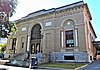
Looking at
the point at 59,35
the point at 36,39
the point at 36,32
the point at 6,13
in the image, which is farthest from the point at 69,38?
the point at 6,13

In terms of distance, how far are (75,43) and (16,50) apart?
1581cm

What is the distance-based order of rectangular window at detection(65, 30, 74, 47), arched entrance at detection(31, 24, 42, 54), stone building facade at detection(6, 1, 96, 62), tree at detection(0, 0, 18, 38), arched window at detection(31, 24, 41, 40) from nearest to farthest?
tree at detection(0, 0, 18, 38), stone building facade at detection(6, 1, 96, 62), rectangular window at detection(65, 30, 74, 47), arched entrance at detection(31, 24, 42, 54), arched window at detection(31, 24, 41, 40)

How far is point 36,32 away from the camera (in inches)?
1145

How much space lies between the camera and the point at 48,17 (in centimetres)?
2706

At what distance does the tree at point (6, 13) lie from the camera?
14.3 m

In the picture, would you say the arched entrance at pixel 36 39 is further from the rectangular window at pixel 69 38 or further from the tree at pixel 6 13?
the tree at pixel 6 13

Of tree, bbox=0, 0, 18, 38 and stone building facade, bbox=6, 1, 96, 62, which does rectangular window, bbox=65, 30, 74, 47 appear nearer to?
stone building facade, bbox=6, 1, 96, 62

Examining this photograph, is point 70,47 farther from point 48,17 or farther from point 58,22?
point 48,17

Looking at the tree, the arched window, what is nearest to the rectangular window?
the arched window

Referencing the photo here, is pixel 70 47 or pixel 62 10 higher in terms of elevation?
pixel 62 10

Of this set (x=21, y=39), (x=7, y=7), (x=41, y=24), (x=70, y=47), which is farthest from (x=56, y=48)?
(x=7, y=7)

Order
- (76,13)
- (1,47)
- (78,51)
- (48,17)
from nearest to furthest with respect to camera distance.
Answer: (78,51) < (76,13) < (48,17) < (1,47)

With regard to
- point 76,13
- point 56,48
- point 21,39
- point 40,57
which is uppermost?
point 76,13

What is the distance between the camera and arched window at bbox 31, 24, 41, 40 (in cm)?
2870
